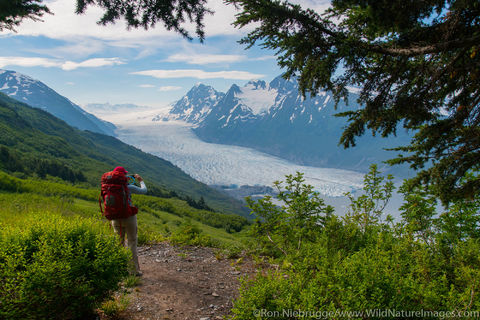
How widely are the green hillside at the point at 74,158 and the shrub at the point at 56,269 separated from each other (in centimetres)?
5672

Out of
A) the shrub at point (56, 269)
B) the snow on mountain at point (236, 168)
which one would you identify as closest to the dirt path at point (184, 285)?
the shrub at point (56, 269)

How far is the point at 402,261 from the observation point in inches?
141

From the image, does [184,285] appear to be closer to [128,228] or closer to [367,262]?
[128,228]

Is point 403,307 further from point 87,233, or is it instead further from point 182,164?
point 182,164

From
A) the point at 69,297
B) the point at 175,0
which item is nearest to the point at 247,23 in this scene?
the point at 175,0

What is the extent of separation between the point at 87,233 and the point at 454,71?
17.2ft

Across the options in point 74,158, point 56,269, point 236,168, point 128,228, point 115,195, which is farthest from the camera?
point 236,168

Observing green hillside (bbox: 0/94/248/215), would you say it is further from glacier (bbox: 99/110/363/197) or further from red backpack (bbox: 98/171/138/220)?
red backpack (bbox: 98/171/138/220)

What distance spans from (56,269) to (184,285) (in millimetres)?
3297

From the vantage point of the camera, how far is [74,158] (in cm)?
11306

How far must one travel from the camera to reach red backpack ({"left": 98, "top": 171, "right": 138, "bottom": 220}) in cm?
540

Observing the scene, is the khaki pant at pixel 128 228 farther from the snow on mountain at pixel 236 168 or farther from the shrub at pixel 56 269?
the snow on mountain at pixel 236 168

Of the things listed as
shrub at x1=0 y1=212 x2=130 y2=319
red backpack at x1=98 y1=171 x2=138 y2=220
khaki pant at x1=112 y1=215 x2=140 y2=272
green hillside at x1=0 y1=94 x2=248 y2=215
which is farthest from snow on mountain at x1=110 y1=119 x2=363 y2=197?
shrub at x1=0 y1=212 x2=130 y2=319

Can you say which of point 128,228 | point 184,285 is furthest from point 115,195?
point 184,285
